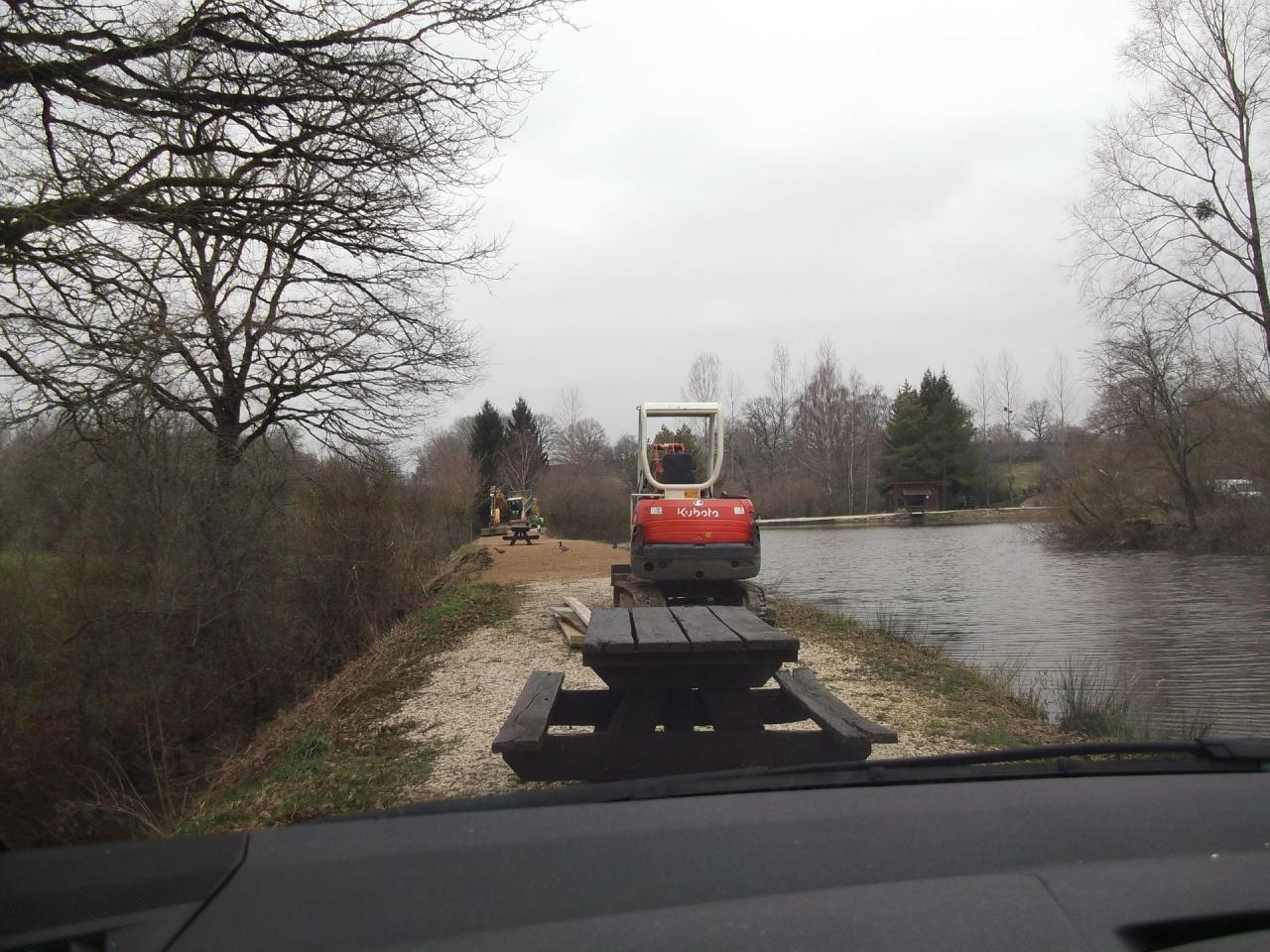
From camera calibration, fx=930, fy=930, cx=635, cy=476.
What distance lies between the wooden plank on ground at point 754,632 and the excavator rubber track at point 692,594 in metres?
6.57

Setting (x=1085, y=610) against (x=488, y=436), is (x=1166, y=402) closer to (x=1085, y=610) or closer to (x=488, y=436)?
(x=1085, y=610)

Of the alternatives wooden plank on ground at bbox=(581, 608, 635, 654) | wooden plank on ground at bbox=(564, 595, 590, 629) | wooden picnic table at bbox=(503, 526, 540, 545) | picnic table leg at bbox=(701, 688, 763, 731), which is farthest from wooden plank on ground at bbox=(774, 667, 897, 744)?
wooden picnic table at bbox=(503, 526, 540, 545)

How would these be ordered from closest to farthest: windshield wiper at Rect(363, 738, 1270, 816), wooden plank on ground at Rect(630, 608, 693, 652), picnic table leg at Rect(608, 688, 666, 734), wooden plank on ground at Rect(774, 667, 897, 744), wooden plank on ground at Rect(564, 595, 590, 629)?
1. windshield wiper at Rect(363, 738, 1270, 816)
2. wooden plank on ground at Rect(774, 667, 897, 744)
3. wooden plank on ground at Rect(630, 608, 693, 652)
4. picnic table leg at Rect(608, 688, 666, 734)
5. wooden plank on ground at Rect(564, 595, 590, 629)

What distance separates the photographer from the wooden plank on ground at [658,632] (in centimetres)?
448

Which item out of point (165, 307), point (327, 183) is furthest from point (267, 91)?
point (165, 307)

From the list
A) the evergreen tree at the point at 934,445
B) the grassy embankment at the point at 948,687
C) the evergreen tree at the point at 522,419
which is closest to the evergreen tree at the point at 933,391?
the evergreen tree at the point at 934,445

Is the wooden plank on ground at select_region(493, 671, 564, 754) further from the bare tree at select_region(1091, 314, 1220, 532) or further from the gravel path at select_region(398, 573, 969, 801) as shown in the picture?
the bare tree at select_region(1091, 314, 1220, 532)

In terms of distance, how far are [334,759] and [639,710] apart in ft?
10.7

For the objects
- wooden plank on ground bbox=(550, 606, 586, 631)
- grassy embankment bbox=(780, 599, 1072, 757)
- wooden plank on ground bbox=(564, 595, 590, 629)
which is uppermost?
wooden plank on ground bbox=(564, 595, 590, 629)

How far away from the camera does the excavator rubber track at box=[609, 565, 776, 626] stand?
1265 cm

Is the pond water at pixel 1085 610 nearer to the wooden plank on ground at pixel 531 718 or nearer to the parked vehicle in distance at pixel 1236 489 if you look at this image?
the parked vehicle in distance at pixel 1236 489

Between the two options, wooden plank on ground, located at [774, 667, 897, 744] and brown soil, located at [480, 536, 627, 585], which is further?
brown soil, located at [480, 536, 627, 585]

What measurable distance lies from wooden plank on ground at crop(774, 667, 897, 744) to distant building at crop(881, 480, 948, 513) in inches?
2436

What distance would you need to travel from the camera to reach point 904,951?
5.24ft
